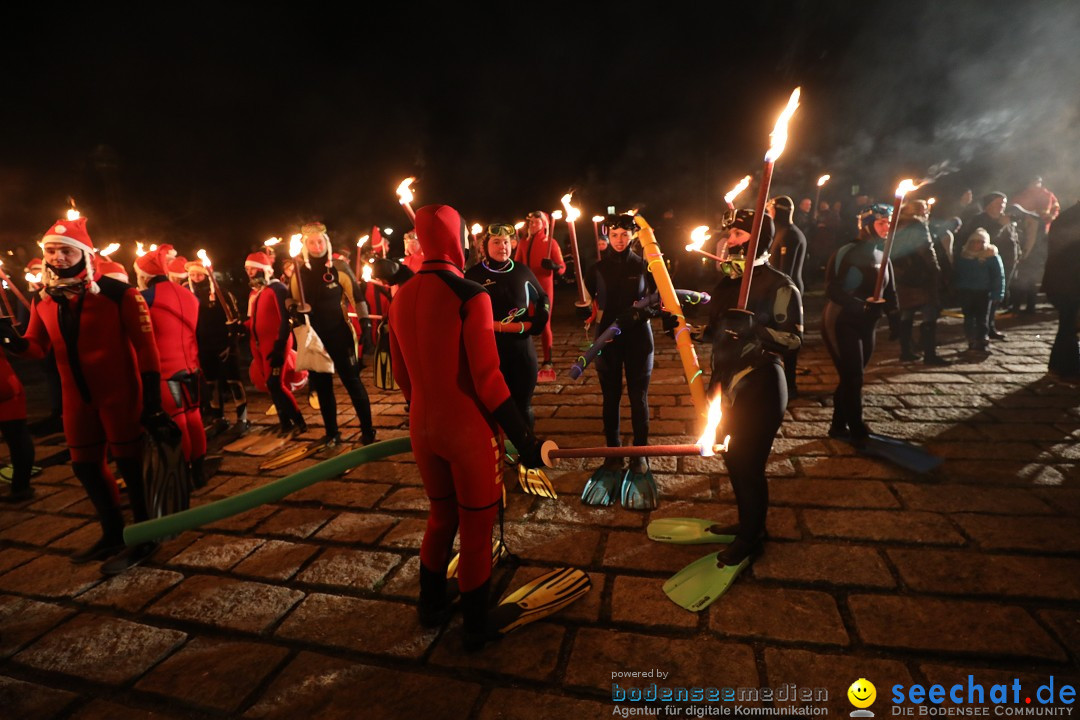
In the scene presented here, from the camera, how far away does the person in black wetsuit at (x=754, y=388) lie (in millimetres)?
2650

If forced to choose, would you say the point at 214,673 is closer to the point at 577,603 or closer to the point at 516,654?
the point at 516,654

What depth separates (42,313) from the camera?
3.40 metres

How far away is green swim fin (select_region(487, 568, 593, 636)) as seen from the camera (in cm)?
239

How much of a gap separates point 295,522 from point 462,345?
2.55 m

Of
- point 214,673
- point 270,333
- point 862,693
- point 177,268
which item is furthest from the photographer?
point 177,268

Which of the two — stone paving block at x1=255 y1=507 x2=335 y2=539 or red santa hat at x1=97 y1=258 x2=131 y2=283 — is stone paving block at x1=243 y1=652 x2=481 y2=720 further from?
red santa hat at x1=97 y1=258 x2=131 y2=283

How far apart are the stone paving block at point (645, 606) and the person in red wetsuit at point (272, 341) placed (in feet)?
15.2

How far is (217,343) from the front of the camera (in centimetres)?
630

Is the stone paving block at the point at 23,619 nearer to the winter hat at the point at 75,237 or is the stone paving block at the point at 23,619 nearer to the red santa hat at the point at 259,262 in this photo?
the winter hat at the point at 75,237

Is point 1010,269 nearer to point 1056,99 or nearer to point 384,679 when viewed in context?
point 1056,99

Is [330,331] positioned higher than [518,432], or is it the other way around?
[330,331]

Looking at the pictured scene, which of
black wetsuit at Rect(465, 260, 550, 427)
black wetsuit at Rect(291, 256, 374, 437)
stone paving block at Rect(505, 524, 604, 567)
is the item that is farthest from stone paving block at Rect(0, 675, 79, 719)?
black wetsuit at Rect(291, 256, 374, 437)

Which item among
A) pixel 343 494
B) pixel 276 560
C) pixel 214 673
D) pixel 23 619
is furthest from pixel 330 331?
pixel 214 673

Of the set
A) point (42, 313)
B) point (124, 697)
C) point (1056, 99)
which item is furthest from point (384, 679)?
point (1056, 99)
